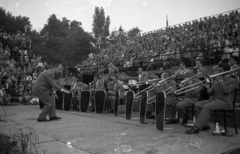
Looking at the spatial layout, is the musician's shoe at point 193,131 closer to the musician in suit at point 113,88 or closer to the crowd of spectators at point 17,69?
the musician in suit at point 113,88

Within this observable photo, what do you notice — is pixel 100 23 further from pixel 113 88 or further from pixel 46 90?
pixel 46 90

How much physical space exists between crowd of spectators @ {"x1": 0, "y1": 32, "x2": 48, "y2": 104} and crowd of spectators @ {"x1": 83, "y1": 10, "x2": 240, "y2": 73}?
7504mm

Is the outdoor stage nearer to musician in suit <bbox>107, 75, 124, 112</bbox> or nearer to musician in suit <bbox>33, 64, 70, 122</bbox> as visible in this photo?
musician in suit <bbox>33, 64, 70, 122</bbox>

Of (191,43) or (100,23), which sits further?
(100,23)

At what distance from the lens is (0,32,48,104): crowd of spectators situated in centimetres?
1770

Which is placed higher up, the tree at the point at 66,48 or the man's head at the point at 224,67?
the tree at the point at 66,48

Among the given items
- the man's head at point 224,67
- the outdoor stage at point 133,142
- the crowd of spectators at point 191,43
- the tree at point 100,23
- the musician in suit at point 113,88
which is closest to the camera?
the outdoor stage at point 133,142

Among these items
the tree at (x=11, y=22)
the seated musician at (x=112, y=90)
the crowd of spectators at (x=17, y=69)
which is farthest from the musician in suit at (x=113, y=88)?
the tree at (x=11, y=22)

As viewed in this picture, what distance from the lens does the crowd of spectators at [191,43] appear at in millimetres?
12305

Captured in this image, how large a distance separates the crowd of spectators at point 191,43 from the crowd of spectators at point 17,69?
24.6ft

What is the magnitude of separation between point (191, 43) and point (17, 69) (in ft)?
50.5

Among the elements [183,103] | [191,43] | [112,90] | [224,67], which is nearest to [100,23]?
[191,43]

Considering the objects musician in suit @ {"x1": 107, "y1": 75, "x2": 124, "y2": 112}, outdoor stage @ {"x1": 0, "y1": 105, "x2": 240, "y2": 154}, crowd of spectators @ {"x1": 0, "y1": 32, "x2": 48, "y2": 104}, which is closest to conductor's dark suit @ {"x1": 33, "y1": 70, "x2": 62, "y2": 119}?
outdoor stage @ {"x1": 0, "y1": 105, "x2": 240, "y2": 154}

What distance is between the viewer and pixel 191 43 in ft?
48.3
